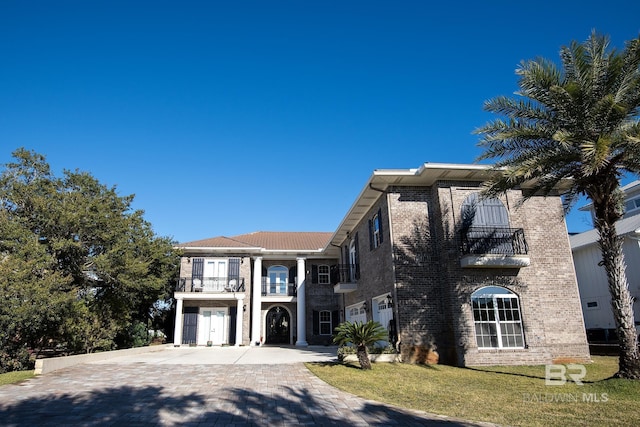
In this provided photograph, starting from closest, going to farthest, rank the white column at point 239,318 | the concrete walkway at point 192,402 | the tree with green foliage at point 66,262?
1. the concrete walkway at point 192,402
2. the tree with green foliage at point 66,262
3. the white column at point 239,318

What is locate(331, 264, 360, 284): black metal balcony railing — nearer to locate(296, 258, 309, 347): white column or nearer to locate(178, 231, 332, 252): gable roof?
locate(296, 258, 309, 347): white column

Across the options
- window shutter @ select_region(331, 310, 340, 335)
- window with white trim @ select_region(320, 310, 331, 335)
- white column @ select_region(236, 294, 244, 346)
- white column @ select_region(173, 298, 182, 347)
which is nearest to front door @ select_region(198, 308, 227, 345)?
white column @ select_region(236, 294, 244, 346)

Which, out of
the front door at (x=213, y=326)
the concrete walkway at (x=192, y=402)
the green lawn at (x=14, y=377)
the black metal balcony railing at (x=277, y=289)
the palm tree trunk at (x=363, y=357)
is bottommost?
the concrete walkway at (x=192, y=402)

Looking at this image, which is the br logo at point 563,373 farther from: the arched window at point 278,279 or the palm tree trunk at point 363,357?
the arched window at point 278,279

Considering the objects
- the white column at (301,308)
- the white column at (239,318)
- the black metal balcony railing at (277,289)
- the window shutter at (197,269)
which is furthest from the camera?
the black metal balcony railing at (277,289)

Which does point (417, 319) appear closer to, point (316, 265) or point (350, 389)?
point (350, 389)

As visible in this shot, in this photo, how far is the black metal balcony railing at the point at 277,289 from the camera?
25844mm

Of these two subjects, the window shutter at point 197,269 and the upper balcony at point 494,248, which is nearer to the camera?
the upper balcony at point 494,248

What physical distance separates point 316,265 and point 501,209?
13896mm

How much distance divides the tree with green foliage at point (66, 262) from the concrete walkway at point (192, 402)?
3.20m

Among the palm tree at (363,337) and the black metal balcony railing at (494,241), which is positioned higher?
the black metal balcony railing at (494,241)

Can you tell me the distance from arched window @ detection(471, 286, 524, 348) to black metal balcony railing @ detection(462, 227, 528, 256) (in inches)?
52.0

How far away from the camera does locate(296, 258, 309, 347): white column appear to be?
2419 cm

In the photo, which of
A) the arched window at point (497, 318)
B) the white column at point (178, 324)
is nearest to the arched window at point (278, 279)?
the white column at point (178, 324)
